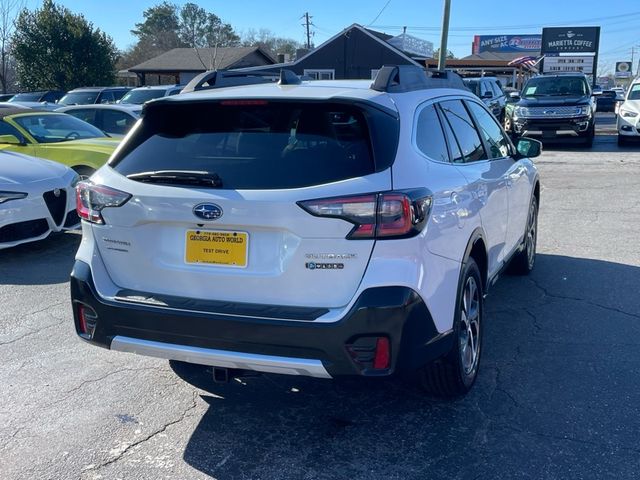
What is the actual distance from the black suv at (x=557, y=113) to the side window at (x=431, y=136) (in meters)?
14.9

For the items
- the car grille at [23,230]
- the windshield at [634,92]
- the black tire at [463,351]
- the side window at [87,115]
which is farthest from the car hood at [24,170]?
the windshield at [634,92]

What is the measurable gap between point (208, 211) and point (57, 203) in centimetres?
490

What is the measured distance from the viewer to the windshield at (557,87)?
18922mm

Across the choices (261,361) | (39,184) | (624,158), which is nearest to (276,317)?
→ (261,361)

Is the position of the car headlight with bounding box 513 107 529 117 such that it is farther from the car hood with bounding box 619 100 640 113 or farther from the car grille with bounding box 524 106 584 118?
the car hood with bounding box 619 100 640 113

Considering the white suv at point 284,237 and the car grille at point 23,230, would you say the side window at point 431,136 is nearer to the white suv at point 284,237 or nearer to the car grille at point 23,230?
the white suv at point 284,237

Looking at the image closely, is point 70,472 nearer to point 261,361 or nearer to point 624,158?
point 261,361

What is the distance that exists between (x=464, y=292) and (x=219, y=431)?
1542mm

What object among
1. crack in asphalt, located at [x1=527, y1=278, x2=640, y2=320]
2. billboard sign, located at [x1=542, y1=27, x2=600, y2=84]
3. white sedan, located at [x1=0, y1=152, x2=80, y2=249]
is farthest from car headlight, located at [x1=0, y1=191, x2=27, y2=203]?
billboard sign, located at [x1=542, y1=27, x2=600, y2=84]

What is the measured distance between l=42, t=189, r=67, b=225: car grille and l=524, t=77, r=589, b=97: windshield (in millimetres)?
14881

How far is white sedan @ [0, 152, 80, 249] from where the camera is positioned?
703 cm

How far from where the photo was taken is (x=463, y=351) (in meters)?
3.87

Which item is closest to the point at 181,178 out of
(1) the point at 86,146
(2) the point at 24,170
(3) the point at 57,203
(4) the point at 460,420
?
(4) the point at 460,420

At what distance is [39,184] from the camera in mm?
7270
